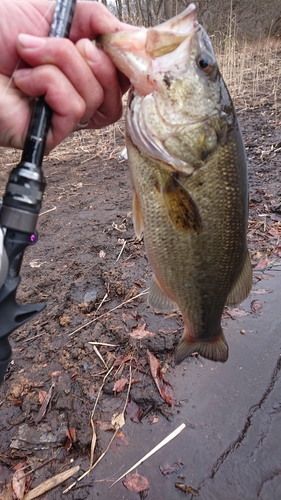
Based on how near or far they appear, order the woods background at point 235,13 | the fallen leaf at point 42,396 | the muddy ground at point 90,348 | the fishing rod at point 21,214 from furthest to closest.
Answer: the woods background at point 235,13
the fallen leaf at point 42,396
the muddy ground at point 90,348
the fishing rod at point 21,214

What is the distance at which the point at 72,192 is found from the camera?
218 inches

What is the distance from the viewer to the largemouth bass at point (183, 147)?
1486 mm

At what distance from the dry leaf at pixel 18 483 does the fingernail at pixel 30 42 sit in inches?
82.6

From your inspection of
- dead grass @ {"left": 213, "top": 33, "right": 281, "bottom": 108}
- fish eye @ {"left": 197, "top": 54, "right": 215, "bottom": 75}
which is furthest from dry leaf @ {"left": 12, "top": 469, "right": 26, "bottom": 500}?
dead grass @ {"left": 213, "top": 33, "right": 281, "bottom": 108}

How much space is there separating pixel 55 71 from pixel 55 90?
0.24 ft

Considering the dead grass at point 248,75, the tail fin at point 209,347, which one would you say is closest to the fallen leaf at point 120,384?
the tail fin at point 209,347

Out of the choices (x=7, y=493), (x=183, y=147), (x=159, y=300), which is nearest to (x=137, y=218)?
(x=183, y=147)

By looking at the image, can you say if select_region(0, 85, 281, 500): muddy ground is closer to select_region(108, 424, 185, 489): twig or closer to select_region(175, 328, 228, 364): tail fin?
select_region(108, 424, 185, 489): twig

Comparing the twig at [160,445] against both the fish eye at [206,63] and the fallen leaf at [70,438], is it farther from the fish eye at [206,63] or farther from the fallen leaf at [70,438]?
the fish eye at [206,63]

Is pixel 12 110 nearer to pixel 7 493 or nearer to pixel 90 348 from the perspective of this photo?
pixel 90 348

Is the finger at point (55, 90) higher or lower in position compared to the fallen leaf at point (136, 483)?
higher

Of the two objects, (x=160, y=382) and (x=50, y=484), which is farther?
Answer: (x=160, y=382)

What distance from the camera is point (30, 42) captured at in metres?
1.43

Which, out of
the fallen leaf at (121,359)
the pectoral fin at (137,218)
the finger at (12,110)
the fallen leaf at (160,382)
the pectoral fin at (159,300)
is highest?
the finger at (12,110)
